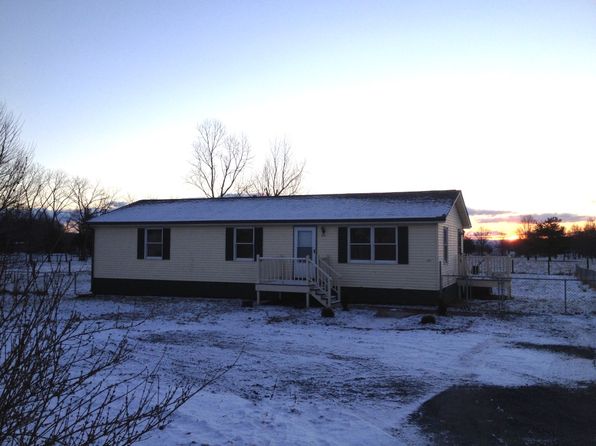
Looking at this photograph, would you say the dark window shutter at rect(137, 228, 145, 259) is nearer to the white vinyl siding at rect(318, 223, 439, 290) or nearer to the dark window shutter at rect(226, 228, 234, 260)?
the dark window shutter at rect(226, 228, 234, 260)

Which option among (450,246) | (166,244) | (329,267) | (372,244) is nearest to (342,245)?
(329,267)

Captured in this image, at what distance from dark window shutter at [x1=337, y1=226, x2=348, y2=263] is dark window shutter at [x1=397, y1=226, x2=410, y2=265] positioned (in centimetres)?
183

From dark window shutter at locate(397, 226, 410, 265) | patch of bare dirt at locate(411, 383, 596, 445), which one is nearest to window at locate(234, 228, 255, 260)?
dark window shutter at locate(397, 226, 410, 265)

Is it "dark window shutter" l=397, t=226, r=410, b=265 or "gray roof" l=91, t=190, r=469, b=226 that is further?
"gray roof" l=91, t=190, r=469, b=226

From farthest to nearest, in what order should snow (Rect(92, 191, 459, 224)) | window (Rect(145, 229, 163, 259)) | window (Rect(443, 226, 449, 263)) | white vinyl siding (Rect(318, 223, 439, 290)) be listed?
Result: window (Rect(145, 229, 163, 259)), window (Rect(443, 226, 449, 263)), snow (Rect(92, 191, 459, 224)), white vinyl siding (Rect(318, 223, 439, 290))

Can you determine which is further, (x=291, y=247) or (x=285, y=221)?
(x=291, y=247)

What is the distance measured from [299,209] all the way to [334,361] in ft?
33.1

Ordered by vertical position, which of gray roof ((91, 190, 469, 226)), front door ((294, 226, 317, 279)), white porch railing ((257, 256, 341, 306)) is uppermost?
gray roof ((91, 190, 469, 226))

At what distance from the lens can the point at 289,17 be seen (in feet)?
45.5

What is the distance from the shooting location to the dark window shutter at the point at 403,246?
15.7m

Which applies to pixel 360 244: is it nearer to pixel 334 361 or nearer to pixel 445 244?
pixel 445 244

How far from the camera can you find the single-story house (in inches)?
616

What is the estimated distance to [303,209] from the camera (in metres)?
18.1

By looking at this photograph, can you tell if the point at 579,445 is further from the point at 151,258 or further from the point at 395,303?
the point at 151,258
